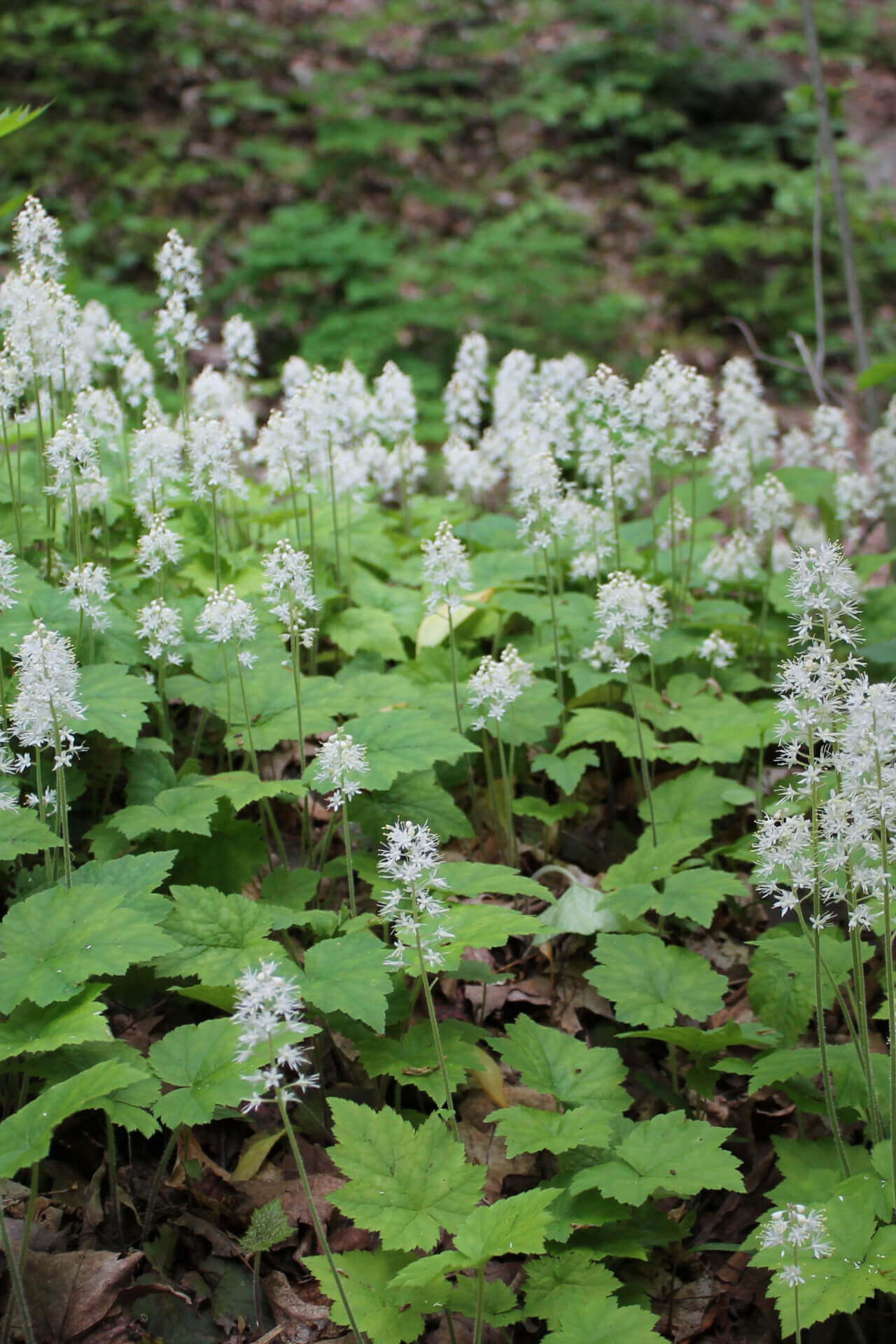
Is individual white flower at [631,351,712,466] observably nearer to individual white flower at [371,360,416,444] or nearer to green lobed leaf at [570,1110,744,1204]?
individual white flower at [371,360,416,444]

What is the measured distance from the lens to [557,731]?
4336mm

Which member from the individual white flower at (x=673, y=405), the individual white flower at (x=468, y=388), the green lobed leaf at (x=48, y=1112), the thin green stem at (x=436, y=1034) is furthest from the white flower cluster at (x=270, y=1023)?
the individual white flower at (x=468, y=388)

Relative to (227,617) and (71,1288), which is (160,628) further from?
(71,1288)

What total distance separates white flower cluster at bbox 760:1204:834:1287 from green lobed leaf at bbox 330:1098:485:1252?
2.07ft

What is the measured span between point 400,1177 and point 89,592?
2002 millimetres

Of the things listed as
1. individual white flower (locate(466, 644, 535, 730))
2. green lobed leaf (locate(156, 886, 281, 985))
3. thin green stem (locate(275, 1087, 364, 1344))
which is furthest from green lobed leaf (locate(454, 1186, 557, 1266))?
individual white flower (locate(466, 644, 535, 730))

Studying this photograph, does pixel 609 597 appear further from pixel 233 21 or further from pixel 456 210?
pixel 233 21

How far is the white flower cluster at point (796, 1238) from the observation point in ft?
7.06

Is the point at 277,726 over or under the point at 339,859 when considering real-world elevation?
over

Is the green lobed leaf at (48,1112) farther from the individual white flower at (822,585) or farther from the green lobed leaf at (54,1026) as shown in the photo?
the individual white flower at (822,585)

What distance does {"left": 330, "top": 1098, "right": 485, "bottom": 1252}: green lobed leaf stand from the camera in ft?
7.44

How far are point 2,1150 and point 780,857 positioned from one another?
5.76 ft

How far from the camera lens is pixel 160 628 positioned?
340 centimetres

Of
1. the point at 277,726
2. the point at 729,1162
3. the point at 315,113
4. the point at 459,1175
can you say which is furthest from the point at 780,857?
the point at 315,113
